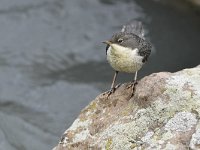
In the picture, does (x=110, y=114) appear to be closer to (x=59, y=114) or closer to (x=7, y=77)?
(x=59, y=114)

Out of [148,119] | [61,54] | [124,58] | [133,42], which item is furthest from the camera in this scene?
[61,54]

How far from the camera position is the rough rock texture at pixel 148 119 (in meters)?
4.18

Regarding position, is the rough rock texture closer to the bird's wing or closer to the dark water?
the bird's wing

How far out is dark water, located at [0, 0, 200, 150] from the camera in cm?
896

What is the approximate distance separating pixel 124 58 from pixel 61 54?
553 cm

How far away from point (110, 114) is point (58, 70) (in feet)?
17.5

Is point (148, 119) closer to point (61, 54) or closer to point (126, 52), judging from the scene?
point (126, 52)

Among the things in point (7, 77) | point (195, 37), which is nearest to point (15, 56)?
point (7, 77)

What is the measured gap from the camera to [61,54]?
34.4 ft

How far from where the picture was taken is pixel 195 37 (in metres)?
11.3

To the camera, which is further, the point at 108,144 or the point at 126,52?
the point at 126,52

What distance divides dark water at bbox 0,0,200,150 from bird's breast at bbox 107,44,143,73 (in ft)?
11.4

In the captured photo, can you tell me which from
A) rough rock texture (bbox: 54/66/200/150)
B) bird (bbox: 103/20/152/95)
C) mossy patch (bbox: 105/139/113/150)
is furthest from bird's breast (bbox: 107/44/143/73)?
mossy patch (bbox: 105/139/113/150)

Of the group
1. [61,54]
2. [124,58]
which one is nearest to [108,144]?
[124,58]
